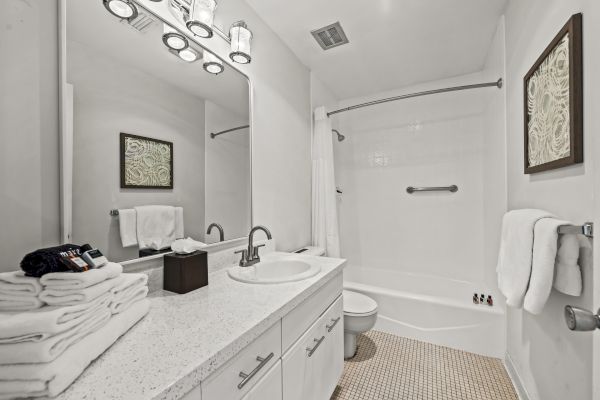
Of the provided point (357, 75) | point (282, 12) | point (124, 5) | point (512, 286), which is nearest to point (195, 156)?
point (124, 5)

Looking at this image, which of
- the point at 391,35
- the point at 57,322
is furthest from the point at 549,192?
the point at 57,322

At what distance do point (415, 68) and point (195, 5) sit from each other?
2.03 meters

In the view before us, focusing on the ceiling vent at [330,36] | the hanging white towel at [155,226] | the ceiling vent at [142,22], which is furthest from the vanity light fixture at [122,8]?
the ceiling vent at [330,36]

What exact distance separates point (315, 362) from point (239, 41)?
67.4 inches

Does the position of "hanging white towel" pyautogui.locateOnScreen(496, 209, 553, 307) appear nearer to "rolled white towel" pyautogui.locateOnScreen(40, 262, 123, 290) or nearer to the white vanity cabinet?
the white vanity cabinet

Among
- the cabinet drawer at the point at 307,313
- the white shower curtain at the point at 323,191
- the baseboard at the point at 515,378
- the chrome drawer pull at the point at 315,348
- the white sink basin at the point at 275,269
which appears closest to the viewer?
the cabinet drawer at the point at 307,313

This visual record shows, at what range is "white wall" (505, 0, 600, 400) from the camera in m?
0.82

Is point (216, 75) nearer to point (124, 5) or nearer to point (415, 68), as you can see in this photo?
point (124, 5)

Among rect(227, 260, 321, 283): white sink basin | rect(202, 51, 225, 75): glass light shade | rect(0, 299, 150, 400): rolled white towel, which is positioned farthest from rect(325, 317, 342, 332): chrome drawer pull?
rect(202, 51, 225, 75): glass light shade

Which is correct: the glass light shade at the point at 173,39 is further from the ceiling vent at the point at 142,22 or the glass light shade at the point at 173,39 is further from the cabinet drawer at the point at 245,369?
the cabinet drawer at the point at 245,369

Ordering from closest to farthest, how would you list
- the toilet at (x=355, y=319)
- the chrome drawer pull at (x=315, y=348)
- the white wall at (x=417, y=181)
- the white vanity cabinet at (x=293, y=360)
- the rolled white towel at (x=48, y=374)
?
the rolled white towel at (x=48, y=374) → the white vanity cabinet at (x=293, y=360) → the chrome drawer pull at (x=315, y=348) → the toilet at (x=355, y=319) → the white wall at (x=417, y=181)

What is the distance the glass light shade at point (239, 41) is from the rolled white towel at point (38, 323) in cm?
136

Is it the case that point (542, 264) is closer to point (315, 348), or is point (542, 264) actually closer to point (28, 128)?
point (315, 348)

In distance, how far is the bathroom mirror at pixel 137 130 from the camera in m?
0.84
